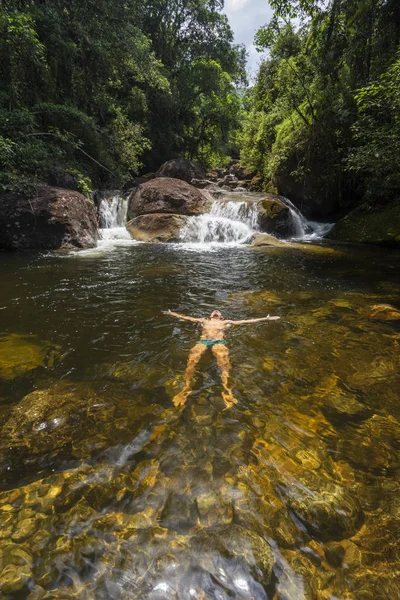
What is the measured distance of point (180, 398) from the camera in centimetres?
313

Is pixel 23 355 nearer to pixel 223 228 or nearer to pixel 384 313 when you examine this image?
pixel 384 313

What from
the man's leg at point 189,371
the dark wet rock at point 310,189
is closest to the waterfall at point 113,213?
the dark wet rock at point 310,189

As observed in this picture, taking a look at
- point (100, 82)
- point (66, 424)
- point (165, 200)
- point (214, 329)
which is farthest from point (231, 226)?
point (66, 424)

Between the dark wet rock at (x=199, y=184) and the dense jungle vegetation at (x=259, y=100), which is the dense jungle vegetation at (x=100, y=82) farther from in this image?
the dark wet rock at (x=199, y=184)

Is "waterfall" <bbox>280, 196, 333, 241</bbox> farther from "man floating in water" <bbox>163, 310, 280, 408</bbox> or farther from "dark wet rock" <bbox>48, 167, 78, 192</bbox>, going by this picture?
"man floating in water" <bbox>163, 310, 280, 408</bbox>

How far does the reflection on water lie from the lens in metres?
1.67

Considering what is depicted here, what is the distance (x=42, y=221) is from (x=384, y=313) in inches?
415

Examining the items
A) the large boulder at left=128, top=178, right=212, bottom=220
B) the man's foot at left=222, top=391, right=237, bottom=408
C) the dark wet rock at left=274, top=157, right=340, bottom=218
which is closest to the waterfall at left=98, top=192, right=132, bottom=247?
the large boulder at left=128, top=178, right=212, bottom=220

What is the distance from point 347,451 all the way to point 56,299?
5390mm

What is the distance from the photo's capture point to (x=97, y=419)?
9.16 ft

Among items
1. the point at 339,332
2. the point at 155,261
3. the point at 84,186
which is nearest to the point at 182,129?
the point at 84,186

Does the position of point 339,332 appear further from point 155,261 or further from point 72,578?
point 155,261

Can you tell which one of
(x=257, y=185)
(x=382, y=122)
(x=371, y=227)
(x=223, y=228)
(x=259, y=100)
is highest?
(x=259, y=100)

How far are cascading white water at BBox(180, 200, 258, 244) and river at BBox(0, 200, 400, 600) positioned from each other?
28.6ft
